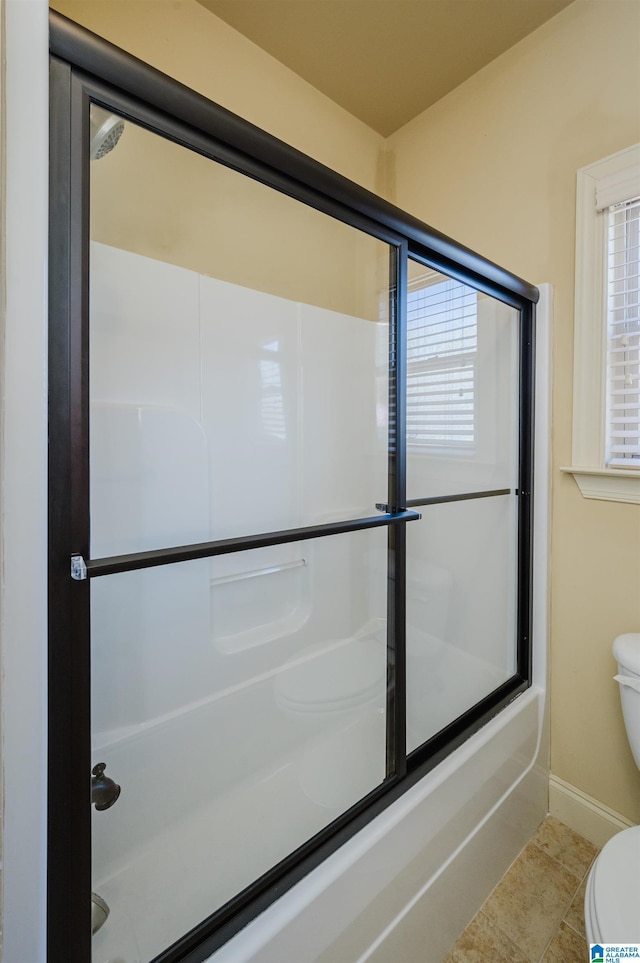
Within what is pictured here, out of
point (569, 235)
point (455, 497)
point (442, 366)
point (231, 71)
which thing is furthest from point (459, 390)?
point (231, 71)

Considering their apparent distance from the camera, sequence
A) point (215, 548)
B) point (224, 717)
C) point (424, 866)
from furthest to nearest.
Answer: point (224, 717) < point (424, 866) < point (215, 548)

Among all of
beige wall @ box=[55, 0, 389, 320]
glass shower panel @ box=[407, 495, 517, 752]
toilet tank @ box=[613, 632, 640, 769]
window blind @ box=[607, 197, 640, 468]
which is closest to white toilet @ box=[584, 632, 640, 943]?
toilet tank @ box=[613, 632, 640, 769]

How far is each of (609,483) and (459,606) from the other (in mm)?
603

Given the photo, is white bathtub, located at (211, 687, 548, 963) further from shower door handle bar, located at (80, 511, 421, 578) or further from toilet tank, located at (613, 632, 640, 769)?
shower door handle bar, located at (80, 511, 421, 578)

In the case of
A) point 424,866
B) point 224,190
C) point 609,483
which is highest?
point 224,190

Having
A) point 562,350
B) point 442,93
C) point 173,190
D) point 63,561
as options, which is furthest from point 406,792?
point 442,93

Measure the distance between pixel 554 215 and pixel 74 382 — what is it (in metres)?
1.58

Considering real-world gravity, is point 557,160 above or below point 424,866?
above

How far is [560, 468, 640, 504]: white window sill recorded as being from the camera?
126 centimetres

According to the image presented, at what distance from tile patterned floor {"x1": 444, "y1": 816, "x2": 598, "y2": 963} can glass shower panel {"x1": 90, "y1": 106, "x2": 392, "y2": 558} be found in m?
1.16

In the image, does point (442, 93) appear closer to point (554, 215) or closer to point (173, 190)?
point (554, 215)

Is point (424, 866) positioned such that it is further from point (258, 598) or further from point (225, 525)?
point (225, 525)

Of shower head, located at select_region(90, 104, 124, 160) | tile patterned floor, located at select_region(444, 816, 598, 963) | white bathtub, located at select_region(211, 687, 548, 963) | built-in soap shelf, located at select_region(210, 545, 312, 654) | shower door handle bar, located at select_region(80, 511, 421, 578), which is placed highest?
shower head, located at select_region(90, 104, 124, 160)

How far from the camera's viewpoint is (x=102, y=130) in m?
0.64
